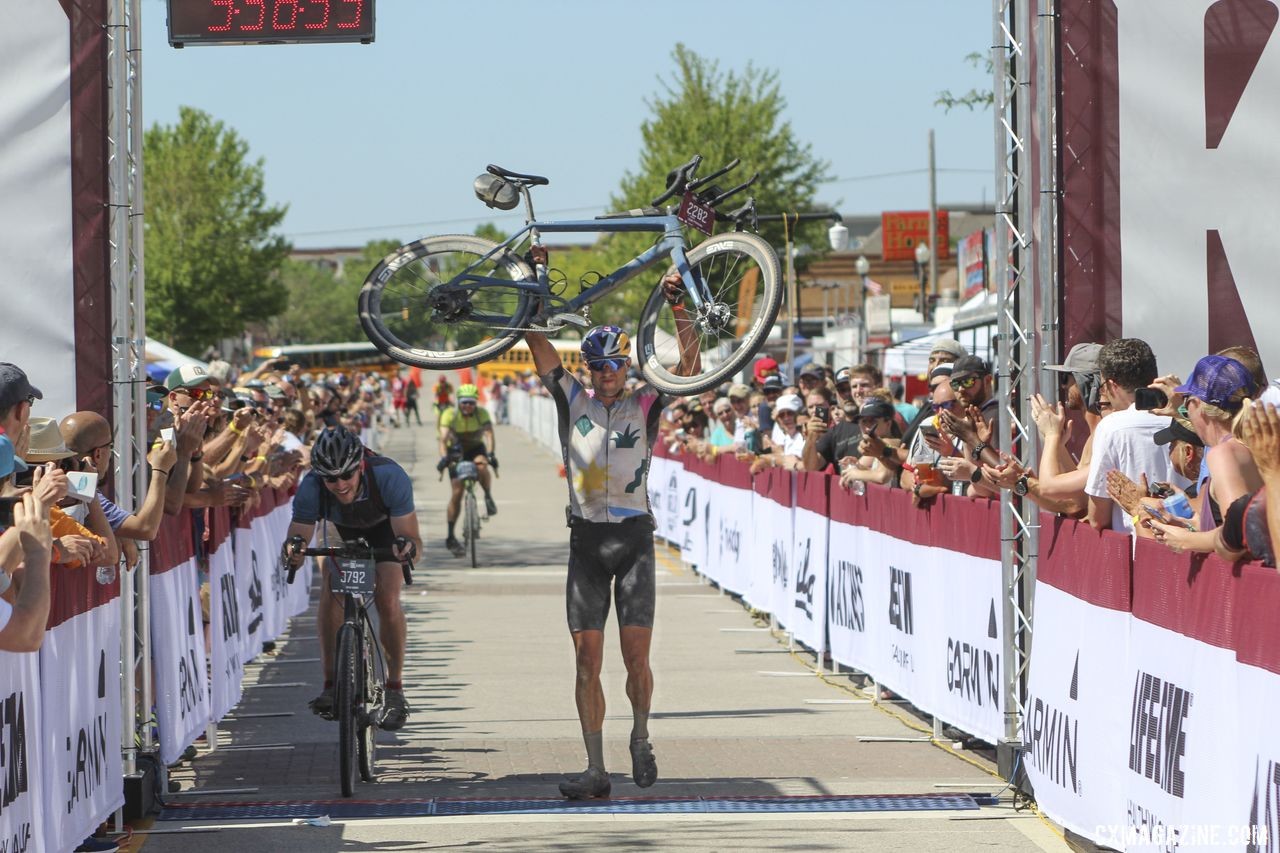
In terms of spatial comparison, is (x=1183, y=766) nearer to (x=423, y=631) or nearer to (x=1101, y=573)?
(x=1101, y=573)

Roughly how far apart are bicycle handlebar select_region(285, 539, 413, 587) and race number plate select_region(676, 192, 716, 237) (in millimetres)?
2247

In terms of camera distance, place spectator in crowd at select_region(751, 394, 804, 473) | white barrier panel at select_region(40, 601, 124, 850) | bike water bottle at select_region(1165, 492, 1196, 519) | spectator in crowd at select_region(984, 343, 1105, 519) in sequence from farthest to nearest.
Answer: spectator in crowd at select_region(751, 394, 804, 473) → spectator in crowd at select_region(984, 343, 1105, 519) → bike water bottle at select_region(1165, 492, 1196, 519) → white barrier panel at select_region(40, 601, 124, 850)

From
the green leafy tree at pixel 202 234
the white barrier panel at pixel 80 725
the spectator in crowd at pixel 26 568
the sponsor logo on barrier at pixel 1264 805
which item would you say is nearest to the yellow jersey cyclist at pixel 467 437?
the white barrier panel at pixel 80 725

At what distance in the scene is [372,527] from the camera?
10.4 metres

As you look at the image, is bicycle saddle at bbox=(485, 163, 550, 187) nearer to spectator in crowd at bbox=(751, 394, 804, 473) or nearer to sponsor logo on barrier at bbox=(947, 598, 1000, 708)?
sponsor logo on barrier at bbox=(947, 598, 1000, 708)

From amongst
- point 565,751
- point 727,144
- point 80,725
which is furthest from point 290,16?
point 727,144

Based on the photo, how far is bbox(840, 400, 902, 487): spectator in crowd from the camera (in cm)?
1337

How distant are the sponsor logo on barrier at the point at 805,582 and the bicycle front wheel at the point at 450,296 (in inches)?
226

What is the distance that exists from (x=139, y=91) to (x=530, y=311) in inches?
90.0

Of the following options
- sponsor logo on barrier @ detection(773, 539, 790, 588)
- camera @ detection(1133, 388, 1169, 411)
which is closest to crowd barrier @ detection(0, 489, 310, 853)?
camera @ detection(1133, 388, 1169, 411)

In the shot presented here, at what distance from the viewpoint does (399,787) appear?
9867mm

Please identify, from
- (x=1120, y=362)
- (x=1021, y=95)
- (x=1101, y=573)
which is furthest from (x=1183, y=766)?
(x=1021, y=95)

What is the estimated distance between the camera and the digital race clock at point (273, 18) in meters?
9.63

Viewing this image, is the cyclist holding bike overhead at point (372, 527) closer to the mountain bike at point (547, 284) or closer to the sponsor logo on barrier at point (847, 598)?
the mountain bike at point (547, 284)
